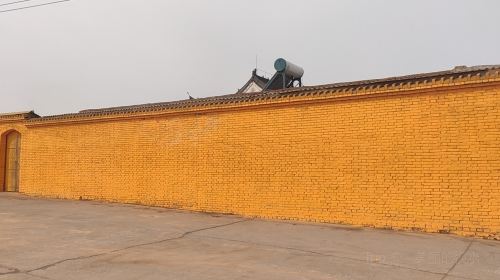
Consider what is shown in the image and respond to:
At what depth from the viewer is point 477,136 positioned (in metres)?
8.52

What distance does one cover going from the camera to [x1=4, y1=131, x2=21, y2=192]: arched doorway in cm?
Answer: 1753

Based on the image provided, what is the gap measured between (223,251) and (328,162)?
3.88 m

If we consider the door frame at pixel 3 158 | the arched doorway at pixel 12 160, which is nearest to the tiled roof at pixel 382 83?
the arched doorway at pixel 12 160

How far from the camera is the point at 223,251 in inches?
282

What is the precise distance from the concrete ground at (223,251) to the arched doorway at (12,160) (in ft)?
24.9

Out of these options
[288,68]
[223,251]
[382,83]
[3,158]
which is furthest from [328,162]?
[3,158]

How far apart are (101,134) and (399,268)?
36.3 feet

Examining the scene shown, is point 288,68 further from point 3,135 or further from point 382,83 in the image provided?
point 3,135

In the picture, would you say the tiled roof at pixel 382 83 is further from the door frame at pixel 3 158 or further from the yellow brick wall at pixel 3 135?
the door frame at pixel 3 158

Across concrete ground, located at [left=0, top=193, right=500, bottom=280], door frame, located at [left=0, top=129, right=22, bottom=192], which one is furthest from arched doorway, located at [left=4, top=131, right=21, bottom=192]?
concrete ground, located at [left=0, top=193, right=500, bottom=280]

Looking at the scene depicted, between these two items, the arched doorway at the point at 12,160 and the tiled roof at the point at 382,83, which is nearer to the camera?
the tiled roof at the point at 382,83

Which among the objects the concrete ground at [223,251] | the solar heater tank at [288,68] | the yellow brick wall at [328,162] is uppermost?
the solar heater tank at [288,68]

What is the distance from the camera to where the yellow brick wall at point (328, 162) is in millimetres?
8578

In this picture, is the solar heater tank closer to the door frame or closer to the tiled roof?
the tiled roof
